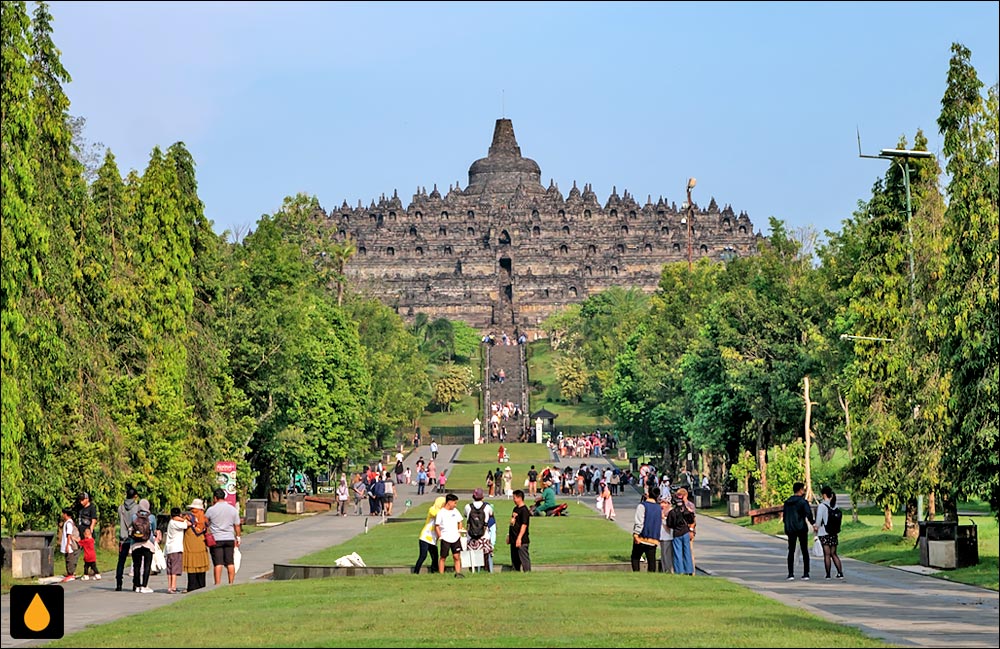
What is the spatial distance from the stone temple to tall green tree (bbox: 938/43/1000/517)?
13127 cm

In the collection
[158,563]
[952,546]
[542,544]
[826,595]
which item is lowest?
[826,595]

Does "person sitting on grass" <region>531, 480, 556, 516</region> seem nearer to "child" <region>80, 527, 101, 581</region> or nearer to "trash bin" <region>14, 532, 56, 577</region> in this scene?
"child" <region>80, 527, 101, 581</region>

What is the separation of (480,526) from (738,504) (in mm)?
27261

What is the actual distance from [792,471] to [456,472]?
105 feet

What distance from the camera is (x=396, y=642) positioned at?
589 inches

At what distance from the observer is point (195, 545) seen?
23484 millimetres

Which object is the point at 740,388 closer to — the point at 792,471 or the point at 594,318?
the point at 792,471

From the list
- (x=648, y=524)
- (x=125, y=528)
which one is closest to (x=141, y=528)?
(x=125, y=528)

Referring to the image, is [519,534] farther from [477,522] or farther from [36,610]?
[36,610]

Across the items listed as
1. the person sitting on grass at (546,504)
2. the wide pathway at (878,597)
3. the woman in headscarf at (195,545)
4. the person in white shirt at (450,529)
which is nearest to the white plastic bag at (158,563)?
the woman in headscarf at (195,545)

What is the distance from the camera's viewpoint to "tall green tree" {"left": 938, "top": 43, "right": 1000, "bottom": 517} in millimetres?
24719

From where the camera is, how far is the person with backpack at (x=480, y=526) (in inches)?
958

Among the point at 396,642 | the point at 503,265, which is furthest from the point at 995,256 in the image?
the point at 503,265

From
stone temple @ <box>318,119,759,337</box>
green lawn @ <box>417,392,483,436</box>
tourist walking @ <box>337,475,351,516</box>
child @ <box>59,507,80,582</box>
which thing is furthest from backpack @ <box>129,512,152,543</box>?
stone temple @ <box>318,119,759,337</box>
